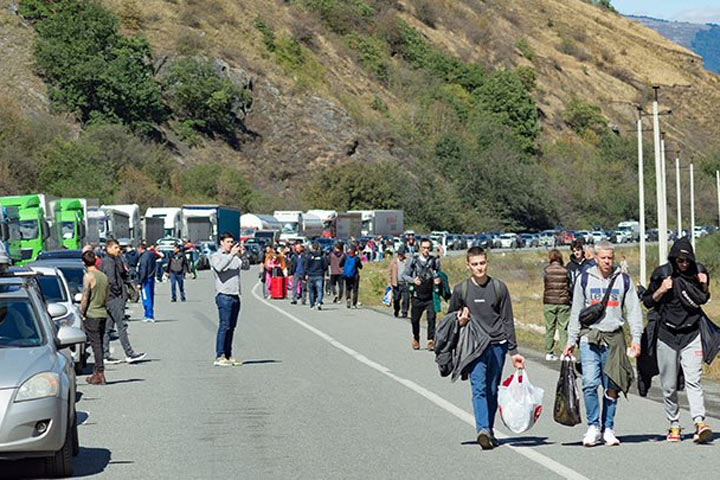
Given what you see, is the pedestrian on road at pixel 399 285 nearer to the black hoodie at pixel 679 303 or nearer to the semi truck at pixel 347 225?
the black hoodie at pixel 679 303

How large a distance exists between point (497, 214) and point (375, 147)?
13981 millimetres

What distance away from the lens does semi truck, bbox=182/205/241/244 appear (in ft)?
247

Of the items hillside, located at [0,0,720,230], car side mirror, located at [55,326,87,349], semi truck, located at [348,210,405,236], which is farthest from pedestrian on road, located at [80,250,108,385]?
semi truck, located at [348,210,405,236]

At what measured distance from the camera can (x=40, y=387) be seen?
33.4 feet

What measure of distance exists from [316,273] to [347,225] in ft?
195

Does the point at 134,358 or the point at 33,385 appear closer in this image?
the point at 33,385

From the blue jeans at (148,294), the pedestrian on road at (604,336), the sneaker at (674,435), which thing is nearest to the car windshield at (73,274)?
the blue jeans at (148,294)

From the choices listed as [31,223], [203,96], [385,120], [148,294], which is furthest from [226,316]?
[385,120]

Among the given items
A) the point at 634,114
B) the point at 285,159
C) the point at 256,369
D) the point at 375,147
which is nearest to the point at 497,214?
the point at 375,147

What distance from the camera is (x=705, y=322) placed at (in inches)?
482

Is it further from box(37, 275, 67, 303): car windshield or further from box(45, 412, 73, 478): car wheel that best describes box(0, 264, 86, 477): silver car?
box(37, 275, 67, 303): car windshield

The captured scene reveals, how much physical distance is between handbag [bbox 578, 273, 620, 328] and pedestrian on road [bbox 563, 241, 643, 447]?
26 mm

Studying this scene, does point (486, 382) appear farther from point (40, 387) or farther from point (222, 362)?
point (222, 362)

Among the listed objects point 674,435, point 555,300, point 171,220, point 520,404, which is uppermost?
point 171,220
